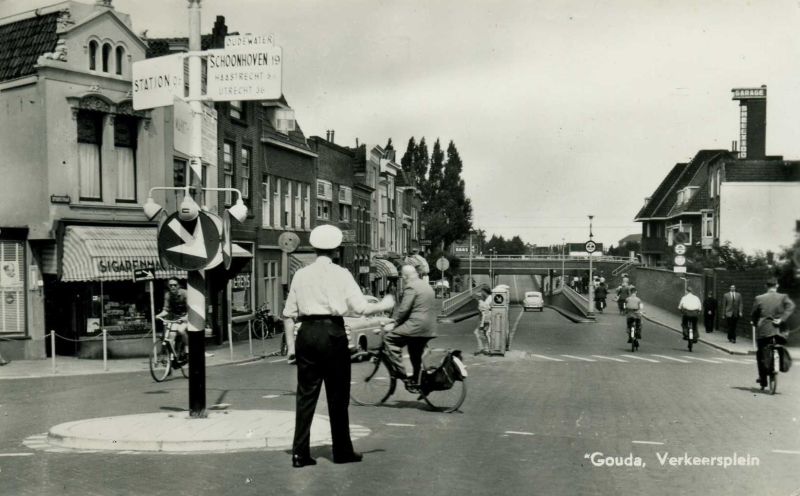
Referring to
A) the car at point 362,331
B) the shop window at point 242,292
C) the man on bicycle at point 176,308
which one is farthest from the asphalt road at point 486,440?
the shop window at point 242,292

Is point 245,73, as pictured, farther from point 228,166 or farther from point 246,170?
point 246,170

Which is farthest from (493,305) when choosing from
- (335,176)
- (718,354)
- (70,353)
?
(335,176)

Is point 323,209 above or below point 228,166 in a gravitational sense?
below

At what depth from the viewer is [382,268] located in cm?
5538

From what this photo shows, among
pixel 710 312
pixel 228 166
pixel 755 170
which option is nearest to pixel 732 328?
pixel 710 312

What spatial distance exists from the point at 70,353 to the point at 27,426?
12.6 m

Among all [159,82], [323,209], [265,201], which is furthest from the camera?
[323,209]

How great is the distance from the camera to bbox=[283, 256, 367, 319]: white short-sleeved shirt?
6.98 m

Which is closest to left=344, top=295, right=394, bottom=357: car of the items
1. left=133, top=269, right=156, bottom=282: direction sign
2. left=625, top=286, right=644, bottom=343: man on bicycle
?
left=133, top=269, right=156, bottom=282: direction sign

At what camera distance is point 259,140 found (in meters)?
31.6

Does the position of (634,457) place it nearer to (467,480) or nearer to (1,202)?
(467,480)

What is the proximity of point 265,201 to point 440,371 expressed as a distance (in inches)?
893

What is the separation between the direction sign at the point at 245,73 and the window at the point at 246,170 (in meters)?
21.3

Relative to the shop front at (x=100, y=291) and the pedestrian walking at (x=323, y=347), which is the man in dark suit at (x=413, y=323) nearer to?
the pedestrian walking at (x=323, y=347)
